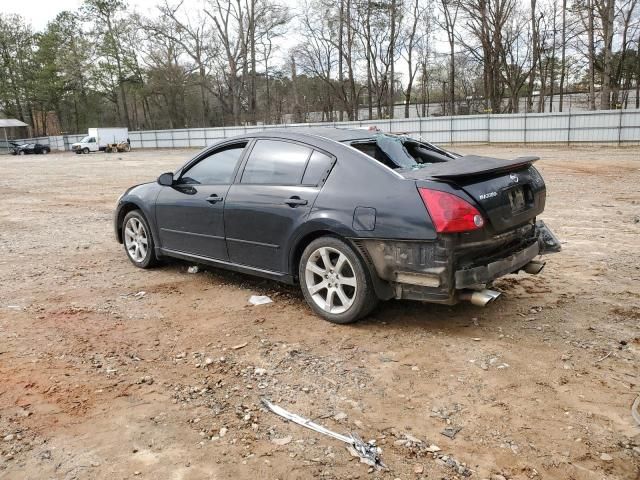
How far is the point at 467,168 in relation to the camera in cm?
394

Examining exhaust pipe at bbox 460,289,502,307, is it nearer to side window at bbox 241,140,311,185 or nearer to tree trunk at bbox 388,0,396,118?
side window at bbox 241,140,311,185

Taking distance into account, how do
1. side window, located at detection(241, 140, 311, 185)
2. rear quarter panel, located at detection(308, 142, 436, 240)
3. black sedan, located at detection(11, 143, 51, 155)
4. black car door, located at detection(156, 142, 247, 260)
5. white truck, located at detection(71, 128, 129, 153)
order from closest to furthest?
rear quarter panel, located at detection(308, 142, 436, 240) < side window, located at detection(241, 140, 311, 185) < black car door, located at detection(156, 142, 247, 260) < white truck, located at detection(71, 128, 129, 153) < black sedan, located at detection(11, 143, 51, 155)

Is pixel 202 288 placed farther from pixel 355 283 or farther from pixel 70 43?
pixel 70 43

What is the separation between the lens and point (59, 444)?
2795 mm

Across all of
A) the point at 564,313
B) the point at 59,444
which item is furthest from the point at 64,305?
the point at 564,313

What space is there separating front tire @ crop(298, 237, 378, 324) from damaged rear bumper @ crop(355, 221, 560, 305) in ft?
0.42

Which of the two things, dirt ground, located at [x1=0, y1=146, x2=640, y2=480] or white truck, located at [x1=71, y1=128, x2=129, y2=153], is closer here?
dirt ground, located at [x1=0, y1=146, x2=640, y2=480]

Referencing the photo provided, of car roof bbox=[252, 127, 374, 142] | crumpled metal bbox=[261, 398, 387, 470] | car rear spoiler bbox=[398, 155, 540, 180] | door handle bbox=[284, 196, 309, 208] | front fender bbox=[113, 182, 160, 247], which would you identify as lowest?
crumpled metal bbox=[261, 398, 387, 470]

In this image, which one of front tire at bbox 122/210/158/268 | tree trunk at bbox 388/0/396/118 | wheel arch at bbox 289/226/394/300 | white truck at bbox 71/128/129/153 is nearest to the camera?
wheel arch at bbox 289/226/394/300

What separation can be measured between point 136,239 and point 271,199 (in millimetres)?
2383

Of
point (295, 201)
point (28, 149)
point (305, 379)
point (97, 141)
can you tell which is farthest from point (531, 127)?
point (28, 149)

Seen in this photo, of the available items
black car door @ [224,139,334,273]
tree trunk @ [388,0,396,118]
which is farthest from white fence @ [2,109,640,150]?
black car door @ [224,139,334,273]

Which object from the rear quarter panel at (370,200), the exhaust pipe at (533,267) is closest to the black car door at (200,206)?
the rear quarter panel at (370,200)

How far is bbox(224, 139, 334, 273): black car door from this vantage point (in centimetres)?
441
